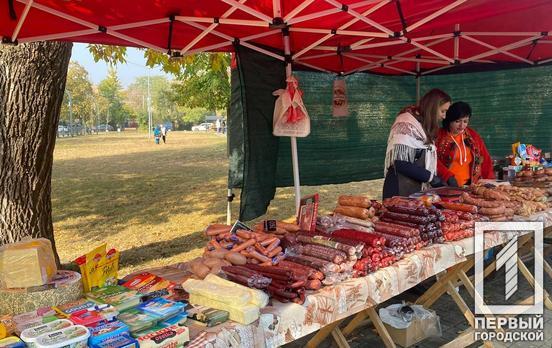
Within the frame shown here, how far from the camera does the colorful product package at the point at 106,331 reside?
1.62 m

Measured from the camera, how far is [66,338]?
158 cm

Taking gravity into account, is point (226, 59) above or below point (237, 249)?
above

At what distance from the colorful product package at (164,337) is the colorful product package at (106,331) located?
0.23 feet

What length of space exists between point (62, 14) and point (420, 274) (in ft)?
9.49

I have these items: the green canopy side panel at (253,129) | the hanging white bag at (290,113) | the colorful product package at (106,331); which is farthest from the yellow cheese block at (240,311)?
the hanging white bag at (290,113)

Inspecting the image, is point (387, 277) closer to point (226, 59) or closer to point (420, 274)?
point (420, 274)

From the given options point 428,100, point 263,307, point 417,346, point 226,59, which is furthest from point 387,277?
point 226,59

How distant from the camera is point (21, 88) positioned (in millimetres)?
4227

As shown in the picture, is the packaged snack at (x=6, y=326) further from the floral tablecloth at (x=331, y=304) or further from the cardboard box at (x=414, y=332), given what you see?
the cardboard box at (x=414, y=332)

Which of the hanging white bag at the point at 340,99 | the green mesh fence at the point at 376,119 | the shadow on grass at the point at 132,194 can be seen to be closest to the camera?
the green mesh fence at the point at 376,119

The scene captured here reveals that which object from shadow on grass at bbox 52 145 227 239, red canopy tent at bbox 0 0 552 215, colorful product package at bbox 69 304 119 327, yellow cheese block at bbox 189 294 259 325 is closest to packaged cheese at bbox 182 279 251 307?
yellow cheese block at bbox 189 294 259 325

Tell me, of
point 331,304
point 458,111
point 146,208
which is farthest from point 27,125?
point 146,208

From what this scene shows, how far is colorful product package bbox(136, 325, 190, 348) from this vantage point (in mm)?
1646

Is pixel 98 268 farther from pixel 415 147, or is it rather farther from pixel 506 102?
pixel 506 102
